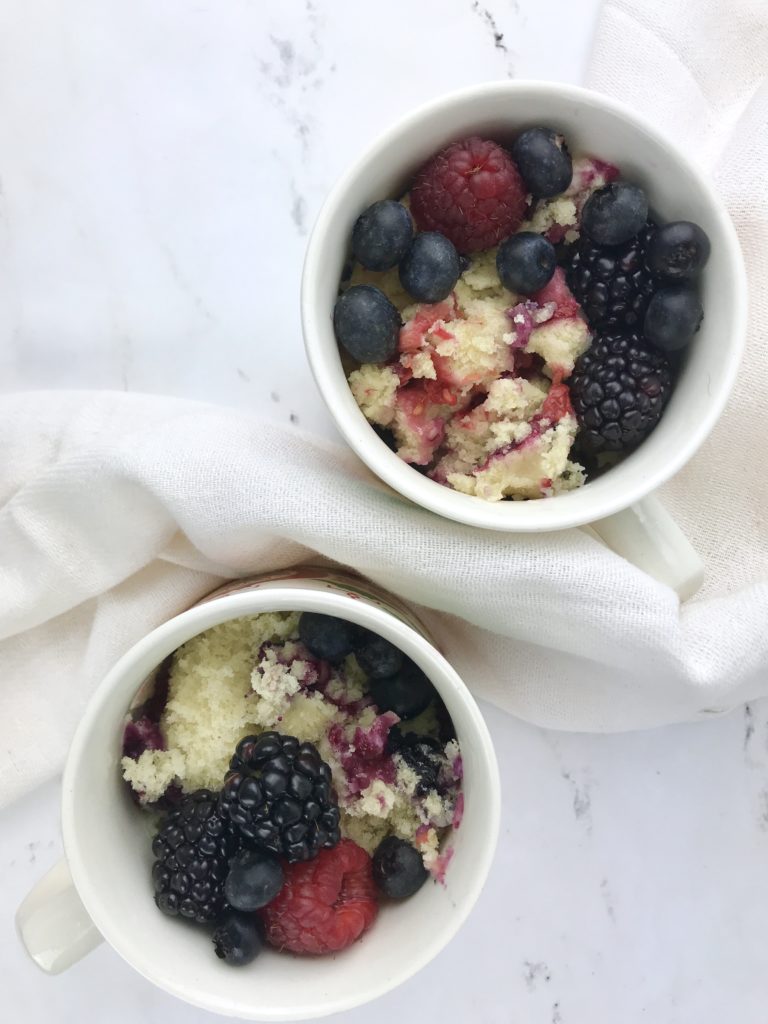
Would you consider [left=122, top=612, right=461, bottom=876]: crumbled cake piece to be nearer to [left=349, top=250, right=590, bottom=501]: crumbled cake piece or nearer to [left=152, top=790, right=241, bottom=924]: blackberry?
[left=152, top=790, right=241, bottom=924]: blackberry

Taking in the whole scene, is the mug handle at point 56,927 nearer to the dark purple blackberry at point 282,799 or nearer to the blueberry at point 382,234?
the dark purple blackberry at point 282,799

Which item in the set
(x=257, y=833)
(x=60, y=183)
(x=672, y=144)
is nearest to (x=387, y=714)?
(x=257, y=833)

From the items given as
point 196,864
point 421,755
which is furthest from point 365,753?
point 196,864

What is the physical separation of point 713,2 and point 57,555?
30.6 inches

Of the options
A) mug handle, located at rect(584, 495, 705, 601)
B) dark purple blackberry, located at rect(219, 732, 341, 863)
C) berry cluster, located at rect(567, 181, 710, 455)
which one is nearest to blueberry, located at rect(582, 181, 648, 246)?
berry cluster, located at rect(567, 181, 710, 455)

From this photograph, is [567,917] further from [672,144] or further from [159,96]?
[159,96]

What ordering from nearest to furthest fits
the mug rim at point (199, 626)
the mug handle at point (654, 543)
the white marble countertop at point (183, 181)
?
1. the mug rim at point (199, 626)
2. the mug handle at point (654, 543)
3. the white marble countertop at point (183, 181)

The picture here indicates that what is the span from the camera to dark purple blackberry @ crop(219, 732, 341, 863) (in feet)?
2.19

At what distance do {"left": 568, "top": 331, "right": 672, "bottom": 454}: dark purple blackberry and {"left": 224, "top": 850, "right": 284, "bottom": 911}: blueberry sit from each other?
39 centimetres

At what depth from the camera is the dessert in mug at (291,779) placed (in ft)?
2.24

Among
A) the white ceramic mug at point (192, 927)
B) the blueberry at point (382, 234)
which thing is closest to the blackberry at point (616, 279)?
the blueberry at point (382, 234)

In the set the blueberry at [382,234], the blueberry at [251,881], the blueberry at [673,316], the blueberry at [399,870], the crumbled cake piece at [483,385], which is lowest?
the blueberry at [399,870]

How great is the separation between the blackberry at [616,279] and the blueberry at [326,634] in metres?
0.31

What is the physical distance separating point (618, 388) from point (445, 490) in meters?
0.15
